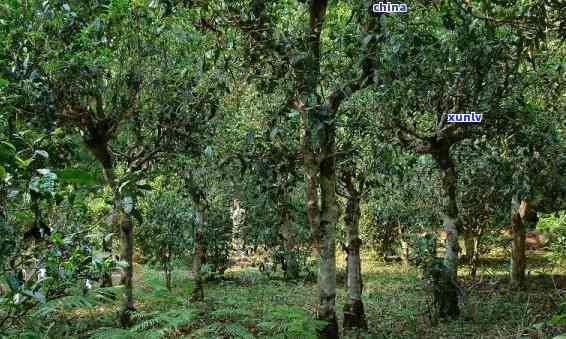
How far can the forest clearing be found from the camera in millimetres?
3781

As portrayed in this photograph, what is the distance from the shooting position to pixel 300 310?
686 cm

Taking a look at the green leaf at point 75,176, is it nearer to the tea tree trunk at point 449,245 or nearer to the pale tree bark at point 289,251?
the tea tree trunk at point 449,245

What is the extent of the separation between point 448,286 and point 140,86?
23.8 ft

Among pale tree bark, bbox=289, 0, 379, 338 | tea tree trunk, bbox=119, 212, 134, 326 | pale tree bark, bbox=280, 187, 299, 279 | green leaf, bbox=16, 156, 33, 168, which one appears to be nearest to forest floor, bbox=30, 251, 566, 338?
tea tree trunk, bbox=119, 212, 134, 326

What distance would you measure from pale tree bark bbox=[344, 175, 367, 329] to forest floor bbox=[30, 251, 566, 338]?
1.66 ft

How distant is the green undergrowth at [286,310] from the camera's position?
19.8 feet

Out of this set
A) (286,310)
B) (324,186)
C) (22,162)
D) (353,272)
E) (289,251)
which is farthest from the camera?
(289,251)

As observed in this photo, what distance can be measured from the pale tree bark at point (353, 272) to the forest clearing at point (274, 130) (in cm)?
4

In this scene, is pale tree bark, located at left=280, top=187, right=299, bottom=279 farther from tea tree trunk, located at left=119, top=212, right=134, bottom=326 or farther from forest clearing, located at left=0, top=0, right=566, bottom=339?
tea tree trunk, located at left=119, top=212, right=134, bottom=326

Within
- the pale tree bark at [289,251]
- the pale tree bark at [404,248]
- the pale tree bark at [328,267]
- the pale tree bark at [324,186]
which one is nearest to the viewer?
the pale tree bark at [324,186]

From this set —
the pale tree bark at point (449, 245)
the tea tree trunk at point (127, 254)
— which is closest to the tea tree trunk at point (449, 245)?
the pale tree bark at point (449, 245)

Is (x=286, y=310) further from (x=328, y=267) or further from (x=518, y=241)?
(x=518, y=241)

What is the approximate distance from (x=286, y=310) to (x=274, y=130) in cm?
224

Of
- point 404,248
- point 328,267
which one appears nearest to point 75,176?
point 328,267
